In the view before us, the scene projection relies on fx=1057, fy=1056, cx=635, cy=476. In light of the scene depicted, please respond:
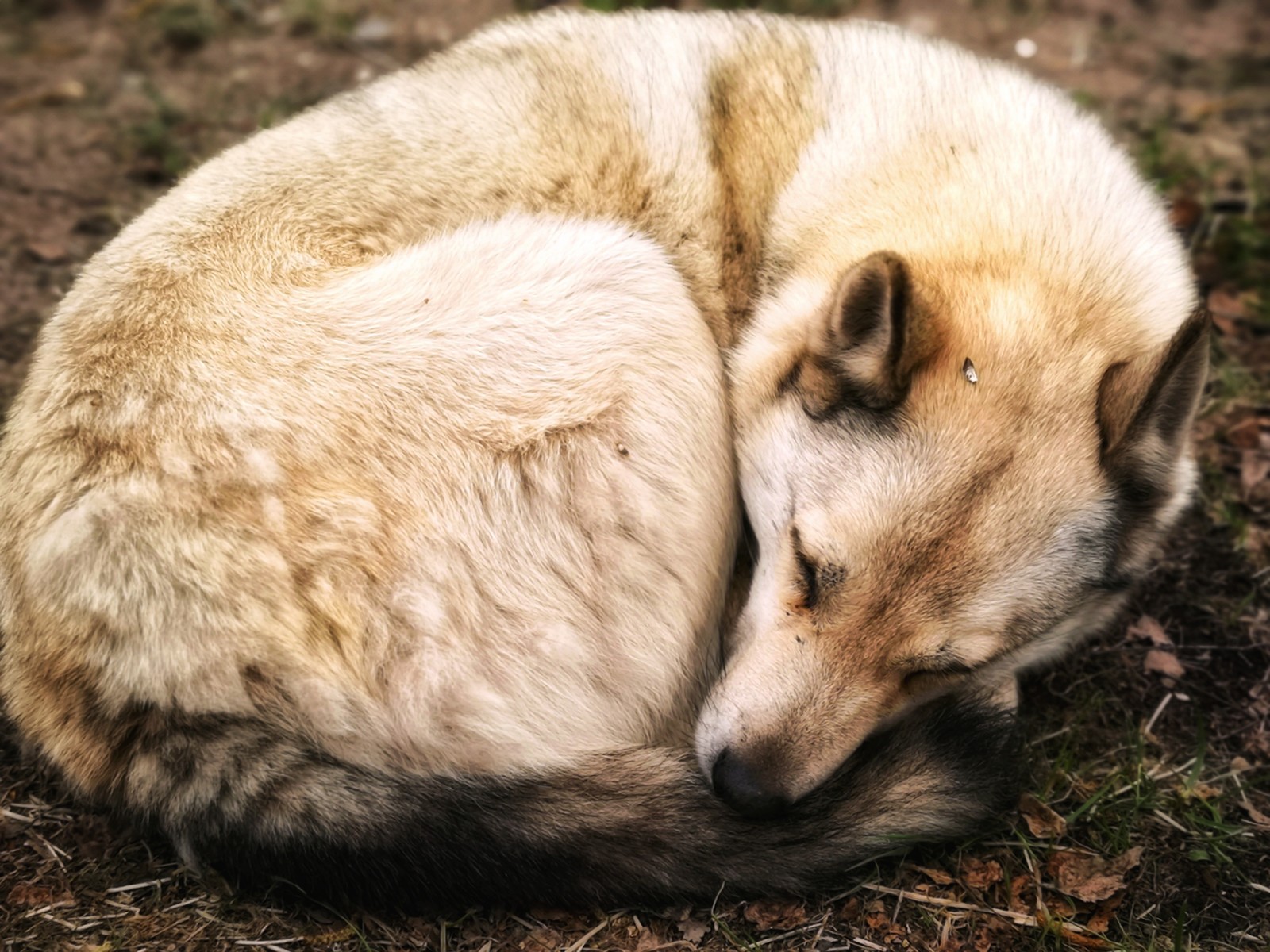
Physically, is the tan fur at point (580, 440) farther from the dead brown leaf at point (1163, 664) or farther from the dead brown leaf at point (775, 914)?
the dead brown leaf at point (1163, 664)

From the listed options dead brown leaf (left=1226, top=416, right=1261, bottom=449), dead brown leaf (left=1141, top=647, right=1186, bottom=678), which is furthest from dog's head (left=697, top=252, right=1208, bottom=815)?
dead brown leaf (left=1226, top=416, right=1261, bottom=449)

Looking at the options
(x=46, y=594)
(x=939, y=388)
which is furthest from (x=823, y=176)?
(x=46, y=594)

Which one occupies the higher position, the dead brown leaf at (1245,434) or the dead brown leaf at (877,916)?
the dead brown leaf at (1245,434)

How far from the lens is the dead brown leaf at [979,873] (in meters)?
3.20

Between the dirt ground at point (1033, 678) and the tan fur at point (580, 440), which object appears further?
the dirt ground at point (1033, 678)

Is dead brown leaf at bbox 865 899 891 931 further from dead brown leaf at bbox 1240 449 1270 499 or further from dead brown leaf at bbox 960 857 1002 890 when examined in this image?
dead brown leaf at bbox 1240 449 1270 499

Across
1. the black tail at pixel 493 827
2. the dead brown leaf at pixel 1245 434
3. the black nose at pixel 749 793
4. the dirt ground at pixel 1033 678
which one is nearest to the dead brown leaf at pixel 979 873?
the dirt ground at pixel 1033 678

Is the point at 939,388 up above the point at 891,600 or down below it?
above

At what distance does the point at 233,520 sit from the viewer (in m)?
2.84

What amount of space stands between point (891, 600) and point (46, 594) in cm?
232

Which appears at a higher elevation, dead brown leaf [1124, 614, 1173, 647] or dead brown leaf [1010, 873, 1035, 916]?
dead brown leaf [1124, 614, 1173, 647]

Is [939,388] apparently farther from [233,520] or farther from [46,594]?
[46,594]

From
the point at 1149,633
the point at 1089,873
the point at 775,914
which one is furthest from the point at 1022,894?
the point at 1149,633

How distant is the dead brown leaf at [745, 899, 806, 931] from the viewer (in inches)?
118
